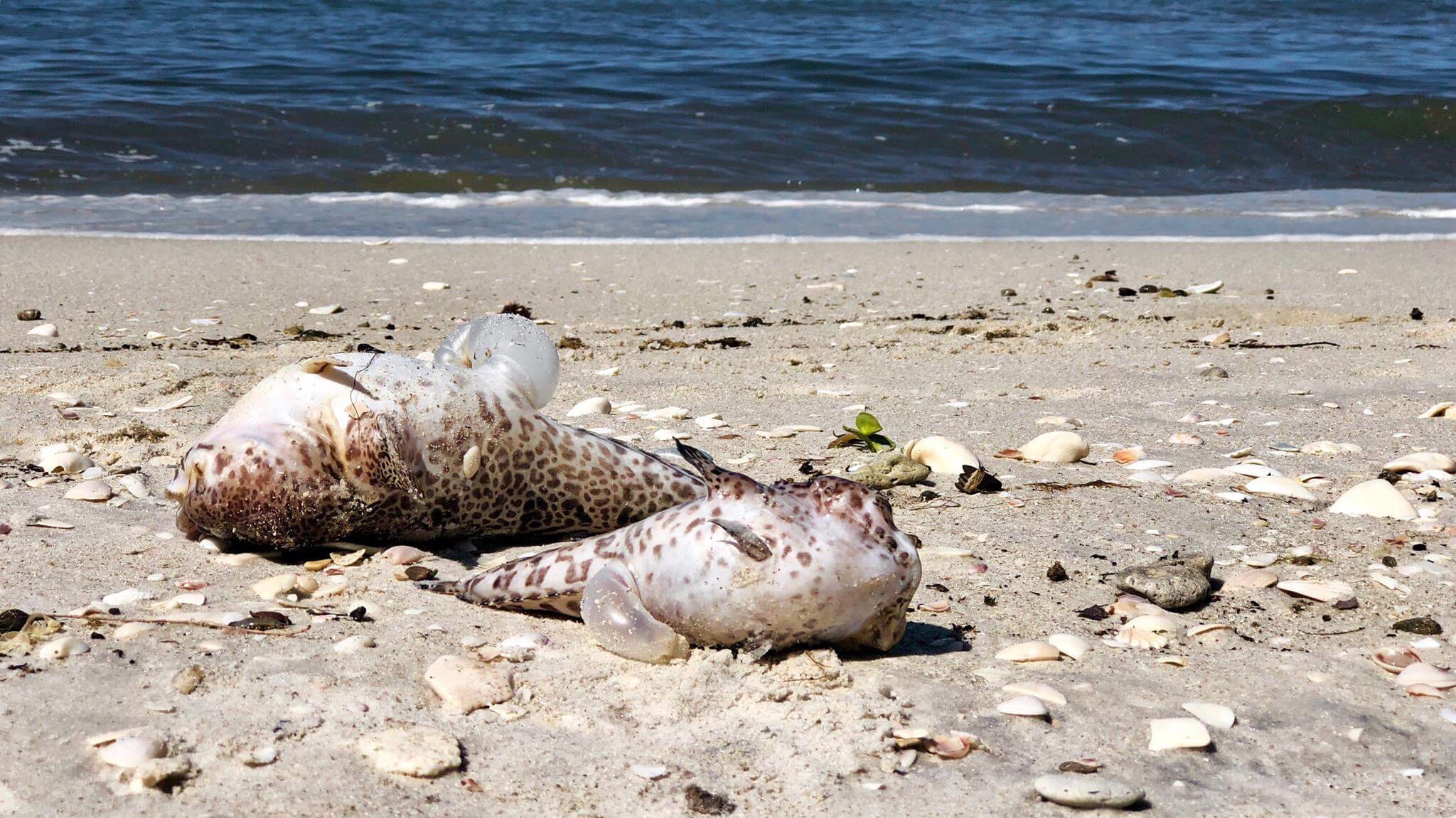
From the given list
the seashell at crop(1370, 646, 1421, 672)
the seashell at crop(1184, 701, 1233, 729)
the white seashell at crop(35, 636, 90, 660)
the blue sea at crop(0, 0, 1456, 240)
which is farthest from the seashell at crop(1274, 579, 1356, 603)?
the blue sea at crop(0, 0, 1456, 240)

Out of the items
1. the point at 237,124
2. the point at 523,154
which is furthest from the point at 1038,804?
the point at 237,124

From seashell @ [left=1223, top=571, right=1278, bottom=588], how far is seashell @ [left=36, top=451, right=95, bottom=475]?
10.3ft

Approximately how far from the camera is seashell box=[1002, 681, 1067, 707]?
96.1 inches

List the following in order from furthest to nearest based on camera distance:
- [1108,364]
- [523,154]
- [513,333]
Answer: [523,154]
[1108,364]
[513,333]

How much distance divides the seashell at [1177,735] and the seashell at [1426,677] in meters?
0.50

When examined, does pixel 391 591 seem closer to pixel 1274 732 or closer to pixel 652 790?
pixel 652 790

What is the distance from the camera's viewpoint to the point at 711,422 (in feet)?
15.1

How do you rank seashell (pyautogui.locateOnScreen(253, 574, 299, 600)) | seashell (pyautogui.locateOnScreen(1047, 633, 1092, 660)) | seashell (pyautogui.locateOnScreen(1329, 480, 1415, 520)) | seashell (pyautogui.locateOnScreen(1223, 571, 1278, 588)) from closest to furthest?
1. seashell (pyautogui.locateOnScreen(1047, 633, 1092, 660))
2. seashell (pyautogui.locateOnScreen(253, 574, 299, 600))
3. seashell (pyautogui.locateOnScreen(1223, 571, 1278, 588))
4. seashell (pyautogui.locateOnScreen(1329, 480, 1415, 520))

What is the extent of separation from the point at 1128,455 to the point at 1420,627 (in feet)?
4.61

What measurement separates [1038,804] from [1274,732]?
54cm

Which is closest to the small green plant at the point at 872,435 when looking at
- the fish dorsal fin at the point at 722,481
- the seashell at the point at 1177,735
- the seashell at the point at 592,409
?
the seashell at the point at 592,409

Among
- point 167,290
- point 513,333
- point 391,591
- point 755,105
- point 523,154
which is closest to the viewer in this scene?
point 391,591

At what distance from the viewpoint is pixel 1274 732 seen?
235 cm

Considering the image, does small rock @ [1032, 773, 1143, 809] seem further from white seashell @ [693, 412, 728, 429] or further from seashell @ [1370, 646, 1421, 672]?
white seashell @ [693, 412, 728, 429]
